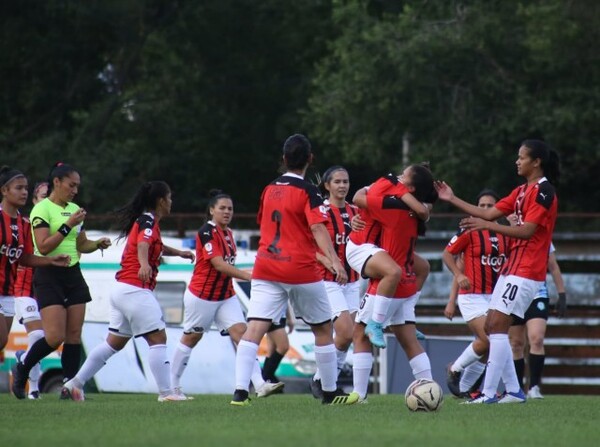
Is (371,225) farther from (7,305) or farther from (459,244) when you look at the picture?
(7,305)

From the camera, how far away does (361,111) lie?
35.4 metres

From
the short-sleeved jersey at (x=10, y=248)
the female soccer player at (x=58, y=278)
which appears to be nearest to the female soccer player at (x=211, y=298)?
the female soccer player at (x=58, y=278)

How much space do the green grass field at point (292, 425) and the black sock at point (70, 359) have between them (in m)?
1.41

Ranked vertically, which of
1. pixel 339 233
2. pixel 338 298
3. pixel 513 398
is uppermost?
pixel 339 233

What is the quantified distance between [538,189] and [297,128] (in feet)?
94.8

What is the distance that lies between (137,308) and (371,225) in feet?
8.33

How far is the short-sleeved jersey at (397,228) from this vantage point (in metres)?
12.1

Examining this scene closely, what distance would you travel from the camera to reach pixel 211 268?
14.5 metres

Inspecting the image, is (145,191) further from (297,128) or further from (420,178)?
(297,128)

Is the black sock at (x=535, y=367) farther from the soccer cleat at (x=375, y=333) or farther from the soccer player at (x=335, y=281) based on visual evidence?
the soccer cleat at (x=375, y=333)

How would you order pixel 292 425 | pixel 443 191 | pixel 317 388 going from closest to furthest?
1. pixel 292 425
2. pixel 443 191
3. pixel 317 388

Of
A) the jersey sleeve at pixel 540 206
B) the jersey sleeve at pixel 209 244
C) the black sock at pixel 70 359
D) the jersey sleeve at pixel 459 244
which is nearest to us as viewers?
the jersey sleeve at pixel 540 206

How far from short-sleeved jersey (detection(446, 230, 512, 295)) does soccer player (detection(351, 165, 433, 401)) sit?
2952 millimetres

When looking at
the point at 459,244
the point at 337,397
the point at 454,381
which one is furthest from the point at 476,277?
the point at 337,397
